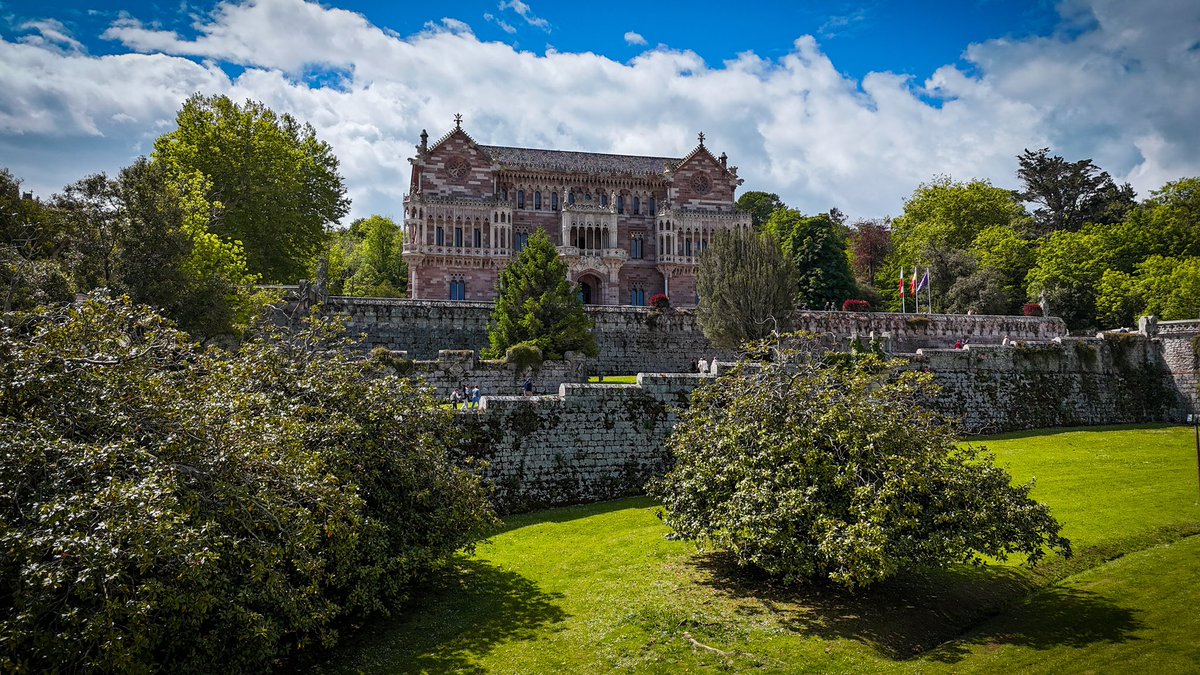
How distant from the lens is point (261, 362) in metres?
13.5

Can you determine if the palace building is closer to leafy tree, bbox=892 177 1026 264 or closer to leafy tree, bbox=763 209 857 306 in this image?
leafy tree, bbox=763 209 857 306

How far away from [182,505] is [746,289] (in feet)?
83.1

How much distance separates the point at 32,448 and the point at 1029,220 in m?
63.6

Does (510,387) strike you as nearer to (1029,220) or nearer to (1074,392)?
(1074,392)

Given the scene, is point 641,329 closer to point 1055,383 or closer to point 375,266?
point 1055,383

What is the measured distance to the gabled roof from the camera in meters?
52.9

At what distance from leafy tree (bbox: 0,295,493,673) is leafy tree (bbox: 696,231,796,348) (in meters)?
19.8

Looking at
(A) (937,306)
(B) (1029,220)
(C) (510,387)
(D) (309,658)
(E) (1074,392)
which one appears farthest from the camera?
(B) (1029,220)

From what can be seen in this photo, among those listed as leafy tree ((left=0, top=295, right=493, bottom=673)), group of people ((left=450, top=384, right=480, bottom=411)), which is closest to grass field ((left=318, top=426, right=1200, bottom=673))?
leafy tree ((left=0, top=295, right=493, bottom=673))

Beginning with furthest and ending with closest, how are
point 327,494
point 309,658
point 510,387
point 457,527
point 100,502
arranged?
1. point 510,387
2. point 457,527
3. point 309,658
4. point 327,494
5. point 100,502

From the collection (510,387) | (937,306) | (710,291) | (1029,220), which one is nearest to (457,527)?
(510,387)

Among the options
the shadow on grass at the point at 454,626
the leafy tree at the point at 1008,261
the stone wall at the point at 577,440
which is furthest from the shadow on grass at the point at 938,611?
the leafy tree at the point at 1008,261

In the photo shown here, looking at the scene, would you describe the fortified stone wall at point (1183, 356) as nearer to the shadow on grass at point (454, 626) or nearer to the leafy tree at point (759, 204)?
the shadow on grass at point (454, 626)

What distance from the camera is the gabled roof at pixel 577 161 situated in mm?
52875
